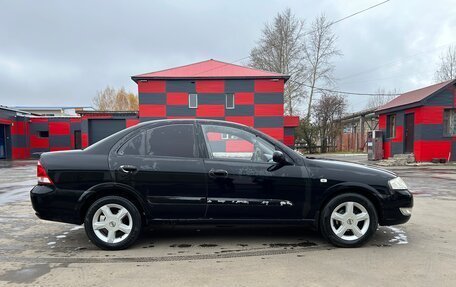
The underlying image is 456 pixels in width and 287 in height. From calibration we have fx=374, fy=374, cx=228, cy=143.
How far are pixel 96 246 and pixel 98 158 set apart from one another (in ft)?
3.93

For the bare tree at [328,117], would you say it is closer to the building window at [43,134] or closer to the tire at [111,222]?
the building window at [43,134]

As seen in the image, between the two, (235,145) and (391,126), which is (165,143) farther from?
A: (391,126)

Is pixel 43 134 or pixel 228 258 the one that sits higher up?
pixel 43 134

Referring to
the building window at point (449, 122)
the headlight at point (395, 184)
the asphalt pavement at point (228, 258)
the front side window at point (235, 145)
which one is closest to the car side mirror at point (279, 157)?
the front side window at point (235, 145)

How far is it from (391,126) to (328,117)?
14960mm

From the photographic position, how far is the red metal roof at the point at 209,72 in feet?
86.4

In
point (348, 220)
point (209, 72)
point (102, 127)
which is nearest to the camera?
point (348, 220)

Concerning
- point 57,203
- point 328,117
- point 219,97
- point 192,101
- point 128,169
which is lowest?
point 57,203

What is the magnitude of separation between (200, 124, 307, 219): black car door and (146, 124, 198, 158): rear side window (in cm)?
28

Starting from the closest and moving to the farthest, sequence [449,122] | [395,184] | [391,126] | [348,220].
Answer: [348,220], [395,184], [449,122], [391,126]

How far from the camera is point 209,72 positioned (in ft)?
89.5

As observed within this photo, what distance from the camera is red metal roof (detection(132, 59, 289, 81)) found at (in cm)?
2633

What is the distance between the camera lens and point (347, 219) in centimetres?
500

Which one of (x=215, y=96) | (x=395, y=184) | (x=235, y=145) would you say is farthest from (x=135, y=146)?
(x=215, y=96)
